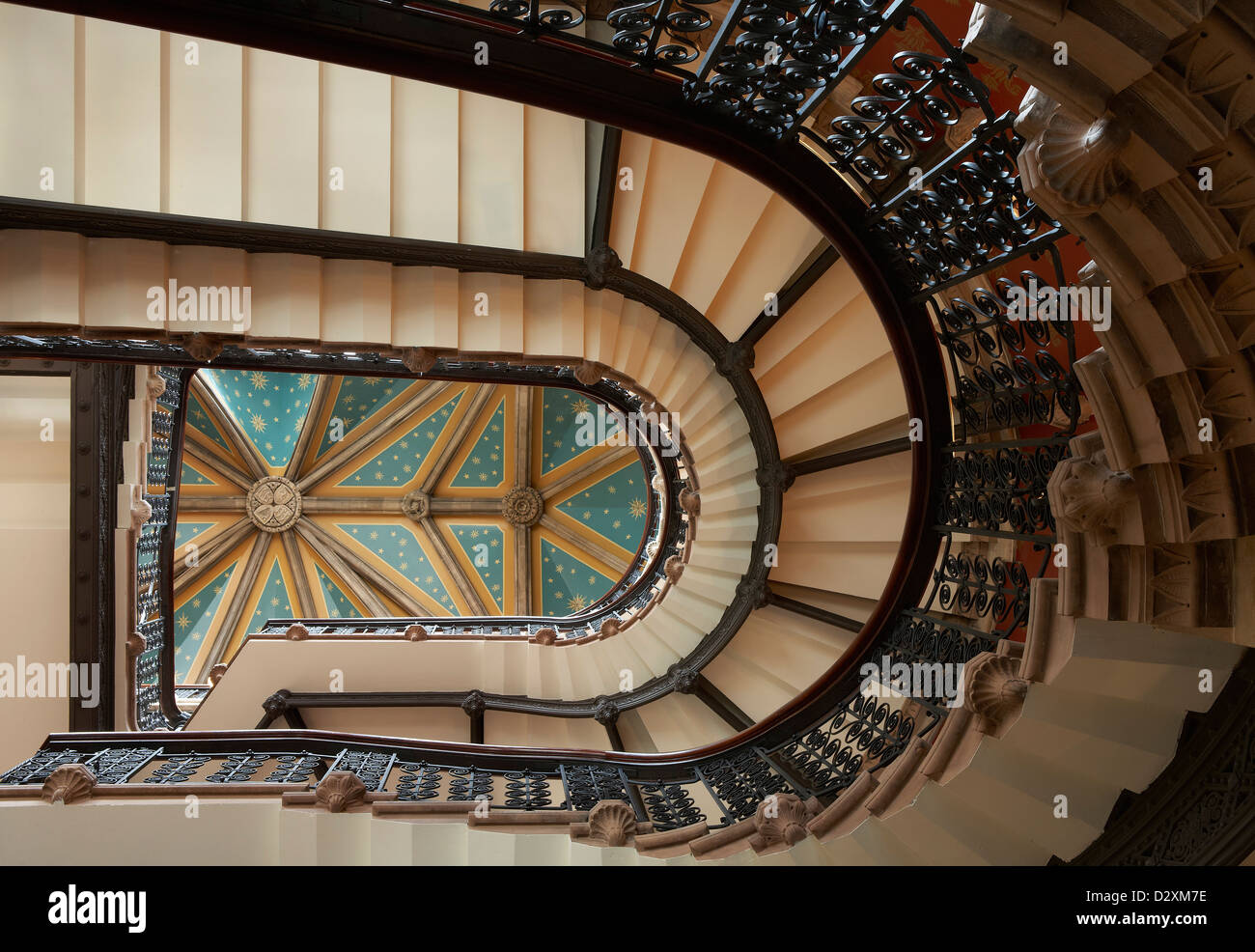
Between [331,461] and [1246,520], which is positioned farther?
[331,461]

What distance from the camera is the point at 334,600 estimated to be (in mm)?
12484

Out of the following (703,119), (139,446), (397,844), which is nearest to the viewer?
(703,119)

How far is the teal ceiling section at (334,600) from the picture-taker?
40.9 ft

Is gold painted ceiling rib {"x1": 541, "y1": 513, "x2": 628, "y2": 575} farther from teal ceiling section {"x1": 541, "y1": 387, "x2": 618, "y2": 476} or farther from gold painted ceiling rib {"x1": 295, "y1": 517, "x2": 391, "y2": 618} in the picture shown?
gold painted ceiling rib {"x1": 295, "y1": 517, "x2": 391, "y2": 618}

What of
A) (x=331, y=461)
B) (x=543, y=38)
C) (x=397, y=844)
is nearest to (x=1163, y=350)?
(x=543, y=38)

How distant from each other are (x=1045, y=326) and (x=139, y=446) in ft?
24.7

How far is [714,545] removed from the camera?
7.06m

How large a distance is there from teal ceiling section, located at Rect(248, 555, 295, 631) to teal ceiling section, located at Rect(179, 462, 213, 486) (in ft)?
5.63

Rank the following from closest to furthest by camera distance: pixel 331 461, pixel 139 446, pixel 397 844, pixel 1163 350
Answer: pixel 1163 350
pixel 397 844
pixel 139 446
pixel 331 461

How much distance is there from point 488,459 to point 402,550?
2219 mm

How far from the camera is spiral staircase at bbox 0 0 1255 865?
90.5 inches

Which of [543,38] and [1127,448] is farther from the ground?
[543,38]
